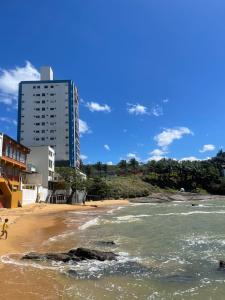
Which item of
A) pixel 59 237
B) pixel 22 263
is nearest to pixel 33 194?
pixel 59 237

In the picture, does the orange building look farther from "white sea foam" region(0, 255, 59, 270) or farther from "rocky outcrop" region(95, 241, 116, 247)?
"white sea foam" region(0, 255, 59, 270)

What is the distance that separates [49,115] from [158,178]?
48.9 m

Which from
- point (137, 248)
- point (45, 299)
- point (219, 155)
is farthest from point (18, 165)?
point (219, 155)

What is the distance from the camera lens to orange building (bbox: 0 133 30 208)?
161ft

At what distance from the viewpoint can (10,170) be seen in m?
58.0

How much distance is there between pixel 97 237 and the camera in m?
27.1

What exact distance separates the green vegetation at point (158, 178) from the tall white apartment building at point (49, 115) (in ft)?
53.8

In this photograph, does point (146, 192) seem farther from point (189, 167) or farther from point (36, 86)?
point (36, 86)

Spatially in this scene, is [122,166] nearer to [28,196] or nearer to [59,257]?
[28,196]

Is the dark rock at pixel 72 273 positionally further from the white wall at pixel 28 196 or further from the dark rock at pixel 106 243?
the white wall at pixel 28 196

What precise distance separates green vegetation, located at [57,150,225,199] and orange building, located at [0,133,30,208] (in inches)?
1153

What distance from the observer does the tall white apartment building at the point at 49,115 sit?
4451 inches

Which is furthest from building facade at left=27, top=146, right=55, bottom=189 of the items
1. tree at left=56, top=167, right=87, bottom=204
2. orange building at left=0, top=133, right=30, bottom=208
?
orange building at left=0, top=133, right=30, bottom=208

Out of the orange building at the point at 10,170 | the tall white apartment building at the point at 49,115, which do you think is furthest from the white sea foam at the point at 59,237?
the tall white apartment building at the point at 49,115
